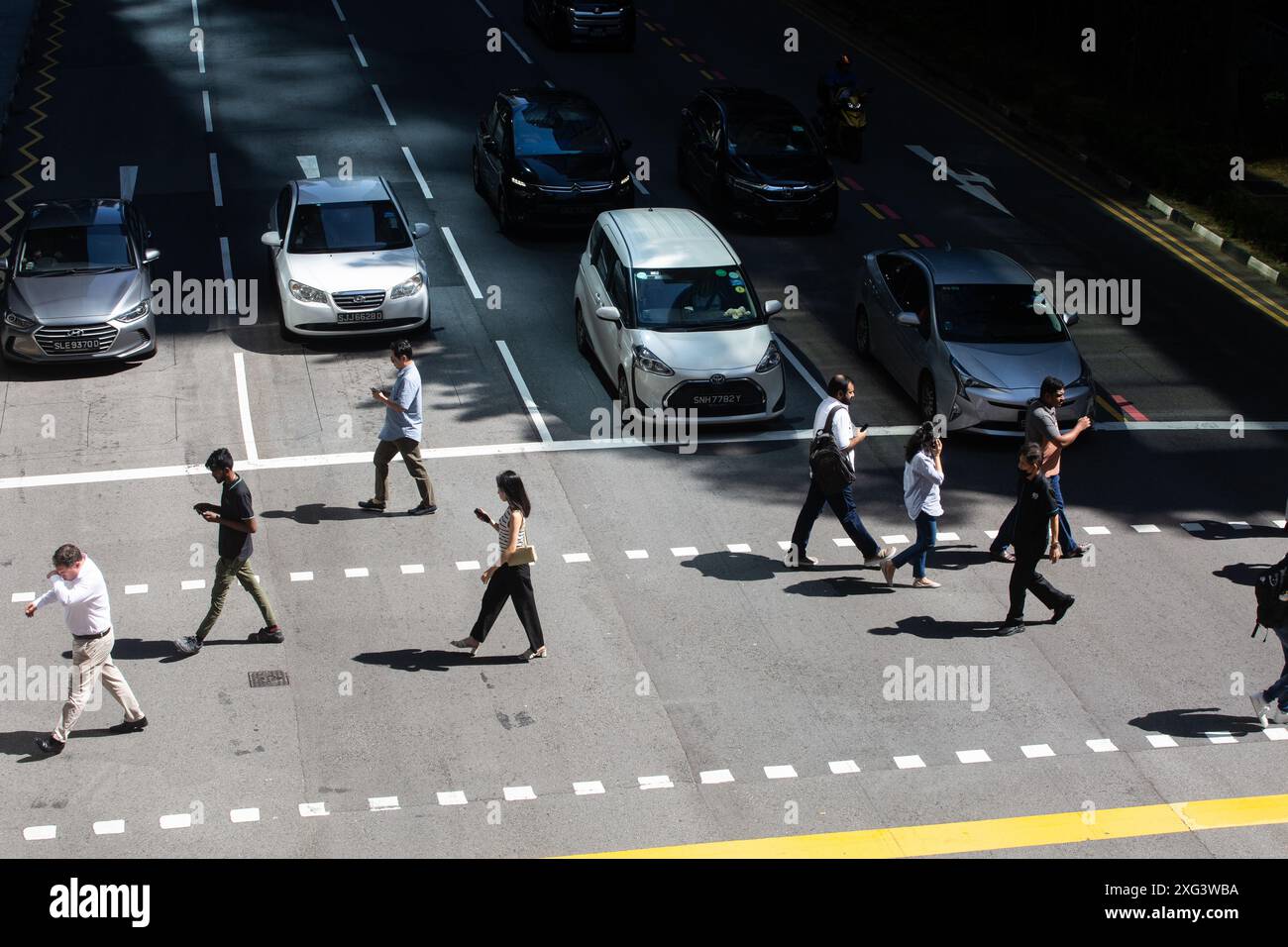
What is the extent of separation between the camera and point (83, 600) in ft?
38.6

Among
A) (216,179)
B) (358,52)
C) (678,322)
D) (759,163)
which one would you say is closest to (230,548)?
(678,322)

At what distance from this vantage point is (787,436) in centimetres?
1872

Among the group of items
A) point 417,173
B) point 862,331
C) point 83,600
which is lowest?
point 862,331

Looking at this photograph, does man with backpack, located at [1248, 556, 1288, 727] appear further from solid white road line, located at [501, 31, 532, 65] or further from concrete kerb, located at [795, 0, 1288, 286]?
solid white road line, located at [501, 31, 532, 65]

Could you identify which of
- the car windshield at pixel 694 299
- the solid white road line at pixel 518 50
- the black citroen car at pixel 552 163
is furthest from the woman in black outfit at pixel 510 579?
the solid white road line at pixel 518 50

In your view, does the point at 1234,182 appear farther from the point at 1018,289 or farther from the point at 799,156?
the point at 1018,289

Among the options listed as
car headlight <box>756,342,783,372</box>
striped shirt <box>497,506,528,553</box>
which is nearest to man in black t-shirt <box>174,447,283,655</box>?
striped shirt <box>497,506,528,553</box>

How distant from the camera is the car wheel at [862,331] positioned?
2088cm

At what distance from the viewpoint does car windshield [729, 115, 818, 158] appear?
25.6 m

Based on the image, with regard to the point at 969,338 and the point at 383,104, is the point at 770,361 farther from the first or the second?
the point at 383,104

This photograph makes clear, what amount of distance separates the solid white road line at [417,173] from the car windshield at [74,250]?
21.6 ft

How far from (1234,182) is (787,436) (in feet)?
49.5

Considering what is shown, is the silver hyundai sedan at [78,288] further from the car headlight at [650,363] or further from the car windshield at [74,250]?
the car headlight at [650,363]

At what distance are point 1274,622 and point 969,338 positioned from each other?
23.5 ft
